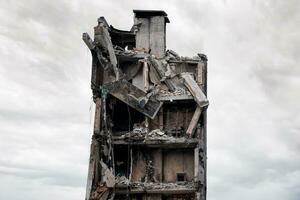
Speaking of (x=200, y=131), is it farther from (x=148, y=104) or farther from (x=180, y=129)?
(x=148, y=104)

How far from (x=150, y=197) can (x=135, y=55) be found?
427 cm

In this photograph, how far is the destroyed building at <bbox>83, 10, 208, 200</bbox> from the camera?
42.8 feet

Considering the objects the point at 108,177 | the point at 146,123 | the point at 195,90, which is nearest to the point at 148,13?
the point at 195,90

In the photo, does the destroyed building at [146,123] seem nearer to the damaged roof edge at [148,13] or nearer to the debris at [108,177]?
the debris at [108,177]

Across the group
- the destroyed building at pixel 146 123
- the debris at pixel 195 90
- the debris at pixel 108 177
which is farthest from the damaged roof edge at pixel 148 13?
the debris at pixel 108 177

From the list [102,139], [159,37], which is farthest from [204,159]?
[159,37]

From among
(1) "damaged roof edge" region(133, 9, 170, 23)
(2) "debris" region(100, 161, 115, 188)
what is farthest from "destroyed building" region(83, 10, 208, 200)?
(1) "damaged roof edge" region(133, 9, 170, 23)

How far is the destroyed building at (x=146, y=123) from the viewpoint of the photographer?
1305 cm

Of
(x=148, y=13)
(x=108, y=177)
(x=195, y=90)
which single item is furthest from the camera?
(x=148, y=13)

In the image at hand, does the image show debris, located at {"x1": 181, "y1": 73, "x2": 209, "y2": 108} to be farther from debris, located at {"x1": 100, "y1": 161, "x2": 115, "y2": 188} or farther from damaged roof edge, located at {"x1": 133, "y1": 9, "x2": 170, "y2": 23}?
debris, located at {"x1": 100, "y1": 161, "x2": 115, "y2": 188}

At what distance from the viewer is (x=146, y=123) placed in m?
13.7

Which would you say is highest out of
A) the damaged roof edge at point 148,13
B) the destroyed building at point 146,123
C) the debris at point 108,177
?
the damaged roof edge at point 148,13

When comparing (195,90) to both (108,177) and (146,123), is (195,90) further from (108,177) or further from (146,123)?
(108,177)

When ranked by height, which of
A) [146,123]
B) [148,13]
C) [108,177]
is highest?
[148,13]
